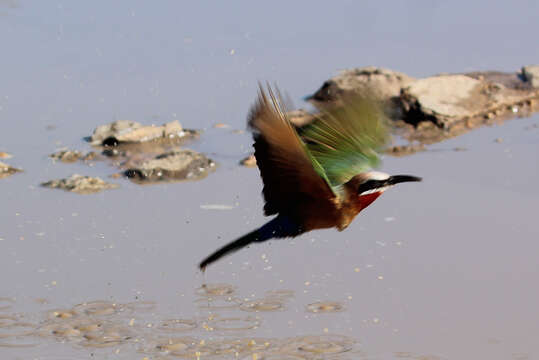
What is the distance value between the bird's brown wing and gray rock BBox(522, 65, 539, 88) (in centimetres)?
673

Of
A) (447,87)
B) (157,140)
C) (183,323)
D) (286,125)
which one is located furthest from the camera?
(447,87)

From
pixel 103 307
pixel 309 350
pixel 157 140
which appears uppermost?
pixel 157 140

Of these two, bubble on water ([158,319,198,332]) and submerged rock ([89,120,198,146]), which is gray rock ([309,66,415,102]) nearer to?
submerged rock ([89,120,198,146])

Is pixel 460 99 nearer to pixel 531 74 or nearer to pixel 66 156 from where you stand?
pixel 531 74

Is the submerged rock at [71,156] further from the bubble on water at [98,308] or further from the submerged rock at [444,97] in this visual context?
the bubble on water at [98,308]

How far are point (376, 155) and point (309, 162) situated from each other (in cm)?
87

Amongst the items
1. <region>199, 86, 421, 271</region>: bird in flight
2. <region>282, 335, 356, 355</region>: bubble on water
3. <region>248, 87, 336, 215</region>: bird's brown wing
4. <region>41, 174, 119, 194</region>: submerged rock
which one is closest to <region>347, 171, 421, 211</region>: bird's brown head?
<region>199, 86, 421, 271</region>: bird in flight

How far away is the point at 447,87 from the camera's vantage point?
33.4ft

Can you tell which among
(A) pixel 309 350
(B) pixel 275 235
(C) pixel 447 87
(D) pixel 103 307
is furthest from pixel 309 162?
(C) pixel 447 87

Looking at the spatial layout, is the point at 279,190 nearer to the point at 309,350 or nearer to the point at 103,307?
the point at 309,350

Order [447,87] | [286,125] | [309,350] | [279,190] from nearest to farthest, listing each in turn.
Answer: [286,125]
[279,190]
[309,350]
[447,87]

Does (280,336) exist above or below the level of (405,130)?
below

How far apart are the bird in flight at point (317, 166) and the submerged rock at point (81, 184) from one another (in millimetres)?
3358

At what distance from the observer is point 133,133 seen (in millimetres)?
9305
